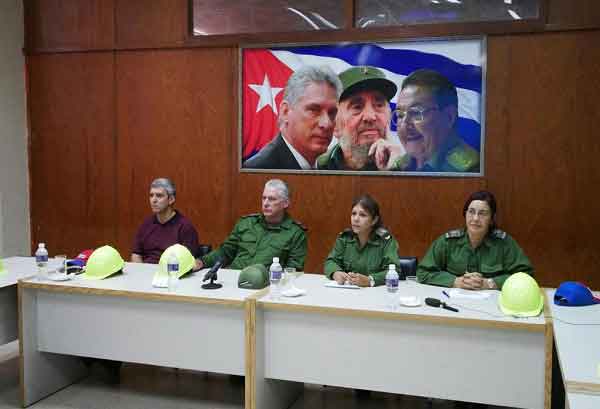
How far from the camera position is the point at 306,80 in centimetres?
541

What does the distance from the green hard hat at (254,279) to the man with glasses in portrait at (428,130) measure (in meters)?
2.13

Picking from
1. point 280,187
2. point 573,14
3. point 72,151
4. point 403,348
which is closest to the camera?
point 403,348

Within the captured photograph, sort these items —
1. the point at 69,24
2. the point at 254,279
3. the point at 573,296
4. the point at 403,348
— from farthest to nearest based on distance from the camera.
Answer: the point at 69,24 → the point at 254,279 → the point at 573,296 → the point at 403,348

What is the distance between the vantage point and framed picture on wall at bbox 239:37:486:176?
16.5 ft

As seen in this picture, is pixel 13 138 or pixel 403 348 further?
pixel 13 138

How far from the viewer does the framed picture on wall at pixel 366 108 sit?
5020 millimetres

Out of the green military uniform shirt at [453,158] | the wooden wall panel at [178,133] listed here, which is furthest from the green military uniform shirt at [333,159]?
the wooden wall panel at [178,133]

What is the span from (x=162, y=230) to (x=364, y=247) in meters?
1.50

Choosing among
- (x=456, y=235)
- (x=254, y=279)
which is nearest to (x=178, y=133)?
(x=254, y=279)

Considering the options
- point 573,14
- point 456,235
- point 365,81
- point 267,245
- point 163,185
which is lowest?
point 267,245

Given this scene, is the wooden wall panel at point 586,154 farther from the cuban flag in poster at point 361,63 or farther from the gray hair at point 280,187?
the gray hair at point 280,187

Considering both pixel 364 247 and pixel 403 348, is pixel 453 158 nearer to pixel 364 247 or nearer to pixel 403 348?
pixel 364 247

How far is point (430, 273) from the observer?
3660 mm

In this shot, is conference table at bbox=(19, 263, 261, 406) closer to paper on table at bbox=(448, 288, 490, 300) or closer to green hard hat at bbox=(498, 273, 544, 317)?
paper on table at bbox=(448, 288, 490, 300)
